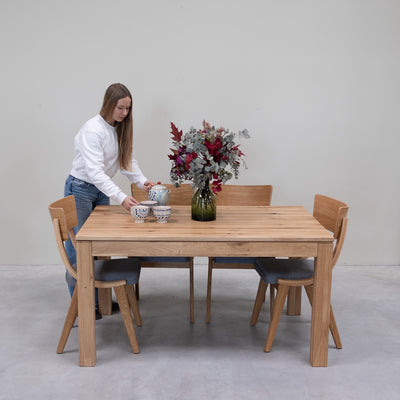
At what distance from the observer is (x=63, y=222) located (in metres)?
2.43

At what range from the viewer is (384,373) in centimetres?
245

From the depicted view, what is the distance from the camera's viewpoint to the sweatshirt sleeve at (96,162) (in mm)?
2785

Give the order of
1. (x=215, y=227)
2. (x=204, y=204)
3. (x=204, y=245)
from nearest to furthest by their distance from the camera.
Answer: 1. (x=204, y=245)
2. (x=215, y=227)
3. (x=204, y=204)

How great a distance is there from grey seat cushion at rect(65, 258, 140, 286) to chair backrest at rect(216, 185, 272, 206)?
0.82 metres

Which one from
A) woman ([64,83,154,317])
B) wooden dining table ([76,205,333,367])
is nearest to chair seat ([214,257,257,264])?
wooden dining table ([76,205,333,367])

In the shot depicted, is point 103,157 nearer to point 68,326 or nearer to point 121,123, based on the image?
point 121,123

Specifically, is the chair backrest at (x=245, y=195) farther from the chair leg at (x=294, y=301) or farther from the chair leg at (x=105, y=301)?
the chair leg at (x=105, y=301)

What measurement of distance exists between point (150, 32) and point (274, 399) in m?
2.78

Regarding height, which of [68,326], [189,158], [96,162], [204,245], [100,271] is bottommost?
[68,326]

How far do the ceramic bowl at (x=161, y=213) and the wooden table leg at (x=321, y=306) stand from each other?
79cm

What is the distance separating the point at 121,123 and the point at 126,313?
3.67 ft

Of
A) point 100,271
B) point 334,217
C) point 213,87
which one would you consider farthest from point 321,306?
point 213,87

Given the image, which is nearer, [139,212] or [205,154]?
[205,154]

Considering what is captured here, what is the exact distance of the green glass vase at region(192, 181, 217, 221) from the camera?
2.64 metres
